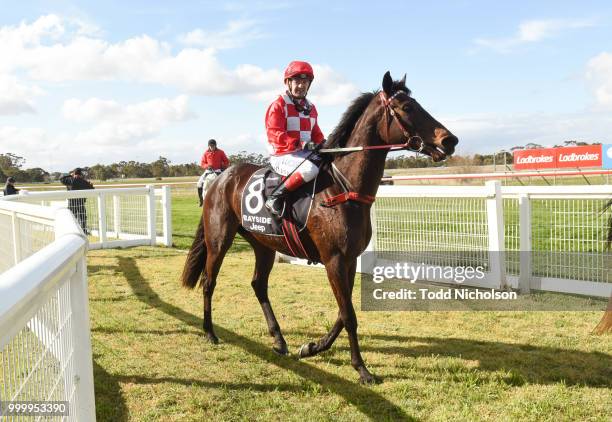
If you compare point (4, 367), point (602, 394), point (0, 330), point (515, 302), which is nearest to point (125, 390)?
point (4, 367)

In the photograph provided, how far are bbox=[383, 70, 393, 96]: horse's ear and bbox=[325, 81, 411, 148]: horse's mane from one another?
0.26m

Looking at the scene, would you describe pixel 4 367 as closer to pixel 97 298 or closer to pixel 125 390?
pixel 125 390

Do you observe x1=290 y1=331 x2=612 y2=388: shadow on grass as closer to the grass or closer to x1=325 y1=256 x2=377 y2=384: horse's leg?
the grass

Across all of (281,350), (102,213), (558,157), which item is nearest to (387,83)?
(281,350)

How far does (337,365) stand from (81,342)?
218 centimetres

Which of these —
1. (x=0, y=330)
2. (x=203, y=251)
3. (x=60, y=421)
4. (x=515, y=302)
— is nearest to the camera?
(x=0, y=330)

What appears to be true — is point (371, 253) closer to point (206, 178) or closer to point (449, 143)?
point (449, 143)

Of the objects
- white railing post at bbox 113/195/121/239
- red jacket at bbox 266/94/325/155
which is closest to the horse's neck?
red jacket at bbox 266/94/325/155

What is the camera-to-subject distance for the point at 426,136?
11.3ft

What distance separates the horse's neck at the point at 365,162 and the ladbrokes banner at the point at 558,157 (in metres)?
21.6

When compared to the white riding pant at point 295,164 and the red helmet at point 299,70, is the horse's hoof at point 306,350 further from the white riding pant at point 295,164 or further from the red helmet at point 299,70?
the red helmet at point 299,70

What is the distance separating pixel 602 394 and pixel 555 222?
277cm

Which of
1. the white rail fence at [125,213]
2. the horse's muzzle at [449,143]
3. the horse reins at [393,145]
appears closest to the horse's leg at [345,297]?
the horse reins at [393,145]

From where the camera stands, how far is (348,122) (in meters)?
3.90
